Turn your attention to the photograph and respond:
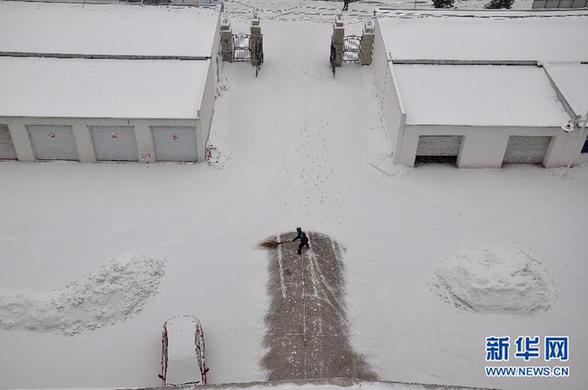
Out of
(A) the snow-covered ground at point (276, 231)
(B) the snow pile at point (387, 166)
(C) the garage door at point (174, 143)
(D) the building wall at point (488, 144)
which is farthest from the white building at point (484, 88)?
(C) the garage door at point (174, 143)

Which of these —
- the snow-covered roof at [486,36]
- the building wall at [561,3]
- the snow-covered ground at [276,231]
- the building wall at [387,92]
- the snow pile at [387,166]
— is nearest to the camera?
the snow-covered ground at [276,231]

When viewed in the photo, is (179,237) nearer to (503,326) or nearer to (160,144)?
(160,144)

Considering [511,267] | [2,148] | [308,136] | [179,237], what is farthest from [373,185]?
[2,148]

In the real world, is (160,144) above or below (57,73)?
below

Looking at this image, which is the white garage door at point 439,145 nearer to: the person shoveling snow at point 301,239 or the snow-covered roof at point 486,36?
the snow-covered roof at point 486,36

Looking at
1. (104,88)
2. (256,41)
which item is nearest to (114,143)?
(104,88)

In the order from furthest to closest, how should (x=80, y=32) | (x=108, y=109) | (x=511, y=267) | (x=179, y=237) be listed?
(x=80, y=32) < (x=108, y=109) < (x=179, y=237) < (x=511, y=267)
